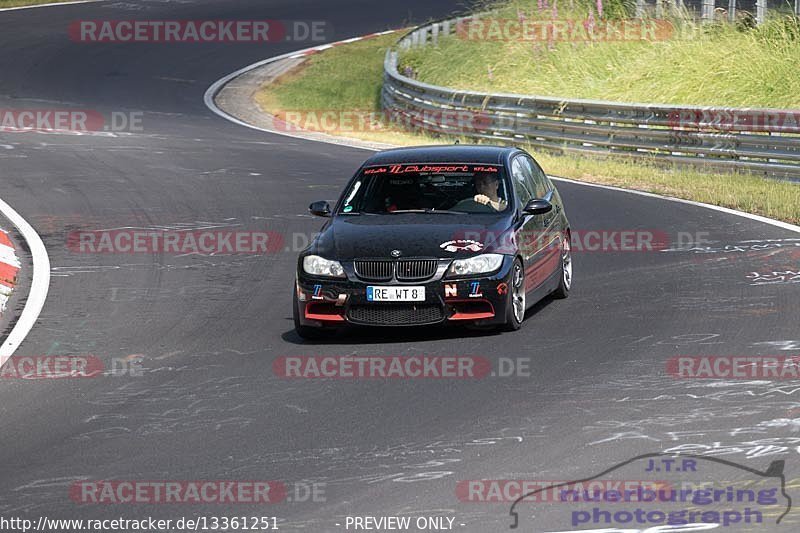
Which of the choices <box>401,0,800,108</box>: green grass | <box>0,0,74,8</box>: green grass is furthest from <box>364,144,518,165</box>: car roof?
<box>0,0,74,8</box>: green grass

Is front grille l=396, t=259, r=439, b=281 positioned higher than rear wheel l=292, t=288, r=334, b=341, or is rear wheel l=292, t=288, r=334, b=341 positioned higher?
front grille l=396, t=259, r=439, b=281

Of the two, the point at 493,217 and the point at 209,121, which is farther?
the point at 209,121

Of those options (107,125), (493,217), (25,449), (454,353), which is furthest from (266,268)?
(107,125)

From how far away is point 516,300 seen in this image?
37.2 ft

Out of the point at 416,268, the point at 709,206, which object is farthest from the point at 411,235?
the point at 709,206

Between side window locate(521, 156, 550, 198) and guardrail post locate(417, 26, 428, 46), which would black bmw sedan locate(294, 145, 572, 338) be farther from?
guardrail post locate(417, 26, 428, 46)

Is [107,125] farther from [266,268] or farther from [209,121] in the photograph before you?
[266,268]

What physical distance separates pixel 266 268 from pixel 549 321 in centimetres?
389

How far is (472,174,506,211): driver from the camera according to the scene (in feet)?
39.5

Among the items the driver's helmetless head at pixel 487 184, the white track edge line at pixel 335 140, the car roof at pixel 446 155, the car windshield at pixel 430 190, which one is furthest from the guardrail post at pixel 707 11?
the driver's helmetless head at pixel 487 184

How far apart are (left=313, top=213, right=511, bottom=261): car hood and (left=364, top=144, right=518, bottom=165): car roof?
0.75 m

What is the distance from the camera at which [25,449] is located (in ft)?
26.4

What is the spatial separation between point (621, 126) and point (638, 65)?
6878 mm

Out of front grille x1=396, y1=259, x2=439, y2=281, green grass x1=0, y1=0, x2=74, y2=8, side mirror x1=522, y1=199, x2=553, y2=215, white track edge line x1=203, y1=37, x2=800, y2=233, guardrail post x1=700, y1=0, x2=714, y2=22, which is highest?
side mirror x1=522, y1=199, x2=553, y2=215
